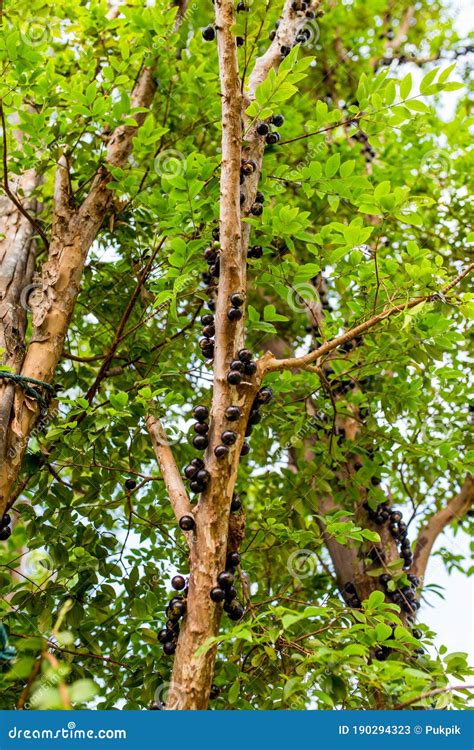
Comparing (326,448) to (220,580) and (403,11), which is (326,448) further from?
(403,11)

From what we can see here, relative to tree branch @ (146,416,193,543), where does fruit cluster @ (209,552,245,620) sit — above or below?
below

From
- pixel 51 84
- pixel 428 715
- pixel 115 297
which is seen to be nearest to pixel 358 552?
pixel 428 715

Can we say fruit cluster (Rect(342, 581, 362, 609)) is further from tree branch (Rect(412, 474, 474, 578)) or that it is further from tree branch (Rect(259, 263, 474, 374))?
tree branch (Rect(259, 263, 474, 374))

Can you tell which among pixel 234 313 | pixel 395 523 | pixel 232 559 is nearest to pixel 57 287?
pixel 234 313

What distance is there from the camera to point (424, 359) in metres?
3.61

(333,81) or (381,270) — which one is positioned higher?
(333,81)

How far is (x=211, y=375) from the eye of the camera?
3963 millimetres

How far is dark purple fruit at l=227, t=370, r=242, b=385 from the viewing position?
289cm

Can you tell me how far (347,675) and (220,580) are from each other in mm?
580

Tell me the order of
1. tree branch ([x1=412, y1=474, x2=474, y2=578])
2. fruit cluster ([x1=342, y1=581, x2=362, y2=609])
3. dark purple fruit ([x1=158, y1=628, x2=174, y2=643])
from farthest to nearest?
tree branch ([x1=412, y1=474, x2=474, y2=578]), fruit cluster ([x1=342, y1=581, x2=362, y2=609]), dark purple fruit ([x1=158, y1=628, x2=174, y2=643])

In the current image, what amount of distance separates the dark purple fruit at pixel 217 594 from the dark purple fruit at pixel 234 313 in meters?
1.09

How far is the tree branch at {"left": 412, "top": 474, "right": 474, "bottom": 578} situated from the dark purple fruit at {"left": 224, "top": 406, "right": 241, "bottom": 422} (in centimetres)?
283

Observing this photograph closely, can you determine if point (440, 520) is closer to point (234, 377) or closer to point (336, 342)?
point (336, 342)
